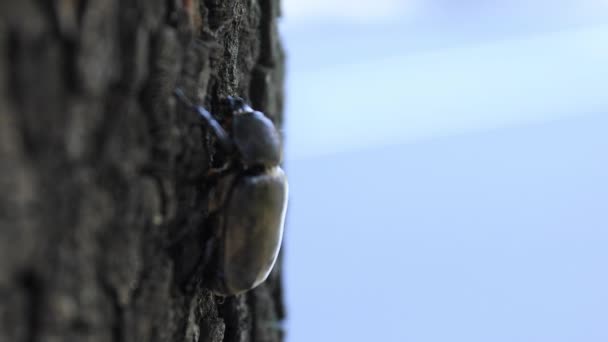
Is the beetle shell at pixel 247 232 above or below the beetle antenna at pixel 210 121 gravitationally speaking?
below

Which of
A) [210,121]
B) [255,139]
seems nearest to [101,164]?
[210,121]

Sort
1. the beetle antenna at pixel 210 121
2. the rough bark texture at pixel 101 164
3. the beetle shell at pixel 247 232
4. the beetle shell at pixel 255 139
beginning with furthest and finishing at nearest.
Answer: the beetle shell at pixel 255 139 → the beetle shell at pixel 247 232 → the beetle antenna at pixel 210 121 → the rough bark texture at pixel 101 164

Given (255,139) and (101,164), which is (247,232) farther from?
(101,164)

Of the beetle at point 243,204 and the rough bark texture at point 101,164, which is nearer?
the rough bark texture at point 101,164

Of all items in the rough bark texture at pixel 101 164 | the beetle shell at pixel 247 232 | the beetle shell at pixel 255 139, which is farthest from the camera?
the beetle shell at pixel 255 139

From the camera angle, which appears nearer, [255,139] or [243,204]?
[243,204]

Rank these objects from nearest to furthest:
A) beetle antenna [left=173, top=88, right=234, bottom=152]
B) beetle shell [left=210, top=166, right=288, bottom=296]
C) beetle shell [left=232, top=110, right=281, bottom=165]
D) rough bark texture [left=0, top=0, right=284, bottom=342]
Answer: rough bark texture [left=0, top=0, right=284, bottom=342]
beetle antenna [left=173, top=88, right=234, bottom=152]
beetle shell [left=210, top=166, right=288, bottom=296]
beetle shell [left=232, top=110, right=281, bottom=165]
